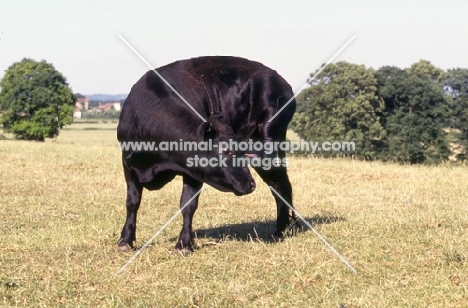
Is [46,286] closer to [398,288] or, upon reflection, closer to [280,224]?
[398,288]

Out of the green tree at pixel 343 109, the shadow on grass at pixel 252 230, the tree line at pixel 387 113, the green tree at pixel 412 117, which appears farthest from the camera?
the green tree at pixel 343 109

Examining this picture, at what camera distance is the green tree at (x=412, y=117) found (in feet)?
143

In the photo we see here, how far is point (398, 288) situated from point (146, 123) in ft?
11.2

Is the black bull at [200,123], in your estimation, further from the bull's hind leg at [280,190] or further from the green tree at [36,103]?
the green tree at [36,103]

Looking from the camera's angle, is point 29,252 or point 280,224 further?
point 280,224

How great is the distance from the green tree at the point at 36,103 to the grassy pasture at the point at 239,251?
52303 millimetres

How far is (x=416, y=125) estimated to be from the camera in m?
45.9

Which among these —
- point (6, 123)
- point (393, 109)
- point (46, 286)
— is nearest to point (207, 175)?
point (46, 286)

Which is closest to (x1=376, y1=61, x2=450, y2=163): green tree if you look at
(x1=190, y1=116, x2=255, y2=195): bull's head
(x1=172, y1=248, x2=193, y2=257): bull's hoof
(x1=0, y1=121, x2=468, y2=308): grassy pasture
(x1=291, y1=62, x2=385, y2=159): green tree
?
(x1=291, y1=62, x2=385, y2=159): green tree

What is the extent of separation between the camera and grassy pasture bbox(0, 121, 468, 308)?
18.3 ft

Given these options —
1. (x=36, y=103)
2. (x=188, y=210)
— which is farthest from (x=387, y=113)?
(x=188, y=210)

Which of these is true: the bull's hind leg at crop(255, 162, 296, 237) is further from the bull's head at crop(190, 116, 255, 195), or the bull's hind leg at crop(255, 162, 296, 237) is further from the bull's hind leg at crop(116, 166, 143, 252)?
the bull's head at crop(190, 116, 255, 195)

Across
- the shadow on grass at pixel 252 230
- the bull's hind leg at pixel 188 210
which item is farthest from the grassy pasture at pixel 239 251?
Result: the bull's hind leg at pixel 188 210

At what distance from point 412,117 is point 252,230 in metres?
39.3
